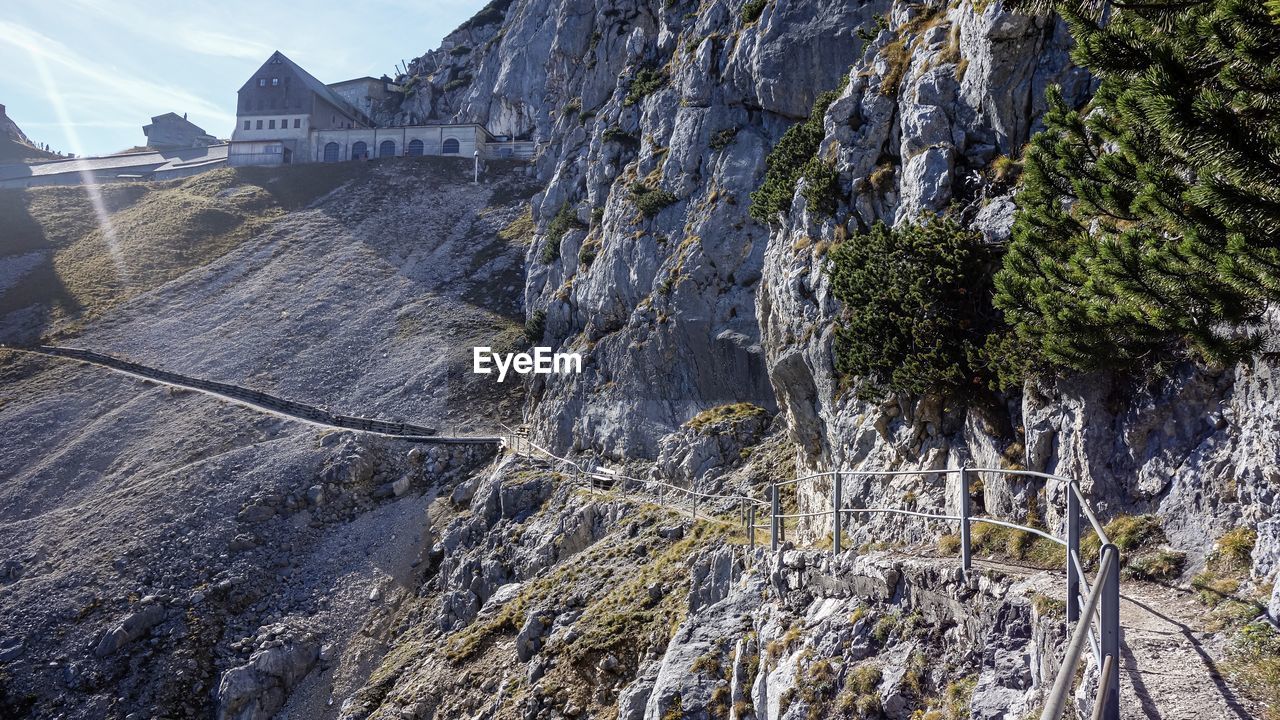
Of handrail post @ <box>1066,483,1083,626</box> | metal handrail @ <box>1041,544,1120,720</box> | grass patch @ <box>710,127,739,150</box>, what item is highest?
grass patch @ <box>710,127,739,150</box>

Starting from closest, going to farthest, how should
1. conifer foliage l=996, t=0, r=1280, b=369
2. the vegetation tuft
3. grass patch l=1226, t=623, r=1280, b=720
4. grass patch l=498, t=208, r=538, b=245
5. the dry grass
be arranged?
1. grass patch l=1226, t=623, r=1280, b=720
2. conifer foliage l=996, t=0, r=1280, b=369
3. the vegetation tuft
4. the dry grass
5. grass patch l=498, t=208, r=538, b=245

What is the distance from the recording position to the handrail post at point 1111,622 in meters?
4.54

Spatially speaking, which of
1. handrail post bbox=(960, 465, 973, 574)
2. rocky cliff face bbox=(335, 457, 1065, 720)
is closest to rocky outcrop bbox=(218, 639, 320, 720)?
rocky cliff face bbox=(335, 457, 1065, 720)

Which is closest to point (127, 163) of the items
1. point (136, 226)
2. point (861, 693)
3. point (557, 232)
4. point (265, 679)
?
point (136, 226)

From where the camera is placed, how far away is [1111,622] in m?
4.83

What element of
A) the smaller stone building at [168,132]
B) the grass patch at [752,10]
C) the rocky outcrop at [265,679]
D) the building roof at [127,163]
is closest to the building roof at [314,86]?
the building roof at [127,163]

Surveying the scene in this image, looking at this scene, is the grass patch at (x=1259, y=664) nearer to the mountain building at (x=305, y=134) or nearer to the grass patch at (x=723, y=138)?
the grass patch at (x=723, y=138)

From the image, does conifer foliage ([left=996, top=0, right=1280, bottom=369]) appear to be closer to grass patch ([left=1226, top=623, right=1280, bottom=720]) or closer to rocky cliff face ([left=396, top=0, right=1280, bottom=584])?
rocky cliff face ([left=396, top=0, right=1280, bottom=584])

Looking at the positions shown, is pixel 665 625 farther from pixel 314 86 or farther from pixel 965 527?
pixel 314 86

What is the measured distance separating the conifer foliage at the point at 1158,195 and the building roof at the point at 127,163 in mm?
108595

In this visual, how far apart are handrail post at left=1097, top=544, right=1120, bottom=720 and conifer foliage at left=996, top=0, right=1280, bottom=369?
430 cm

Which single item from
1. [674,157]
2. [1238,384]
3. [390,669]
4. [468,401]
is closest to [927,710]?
[1238,384]

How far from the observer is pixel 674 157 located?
43812 mm

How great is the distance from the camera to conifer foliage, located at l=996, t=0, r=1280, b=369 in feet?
23.7
